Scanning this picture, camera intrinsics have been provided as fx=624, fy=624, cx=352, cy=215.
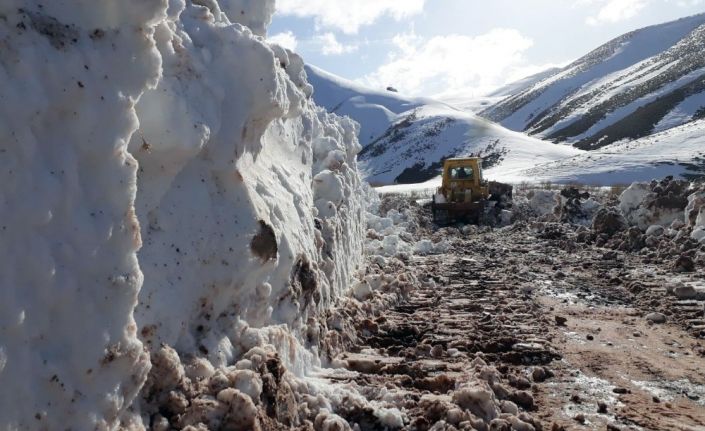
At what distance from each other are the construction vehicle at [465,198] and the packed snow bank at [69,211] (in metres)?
18.6

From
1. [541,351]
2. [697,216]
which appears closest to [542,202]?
[697,216]

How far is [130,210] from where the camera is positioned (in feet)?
10.2

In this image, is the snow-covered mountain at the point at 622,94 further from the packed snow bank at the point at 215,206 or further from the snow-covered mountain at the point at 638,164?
the packed snow bank at the point at 215,206

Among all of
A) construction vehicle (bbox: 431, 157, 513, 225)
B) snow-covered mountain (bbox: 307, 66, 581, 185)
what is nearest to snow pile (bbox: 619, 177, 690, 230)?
construction vehicle (bbox: 431, 157, 513, 225)

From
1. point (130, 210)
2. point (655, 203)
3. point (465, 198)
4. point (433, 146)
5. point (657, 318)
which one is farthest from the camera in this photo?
point (433, 146)

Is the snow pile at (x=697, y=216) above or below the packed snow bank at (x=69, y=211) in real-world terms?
below

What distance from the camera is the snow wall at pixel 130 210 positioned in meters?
2.65

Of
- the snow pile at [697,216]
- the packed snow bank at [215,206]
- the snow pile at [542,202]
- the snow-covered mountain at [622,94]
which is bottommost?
the snow pile at [542,202]

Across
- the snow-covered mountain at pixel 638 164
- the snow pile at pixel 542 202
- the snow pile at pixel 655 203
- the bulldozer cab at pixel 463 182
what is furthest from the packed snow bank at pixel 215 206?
the snow-covered mountain at pixel 638 164

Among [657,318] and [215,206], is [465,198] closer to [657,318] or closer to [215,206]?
[657,318]

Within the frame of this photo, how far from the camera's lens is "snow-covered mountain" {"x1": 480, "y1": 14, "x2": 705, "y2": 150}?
7006 cm

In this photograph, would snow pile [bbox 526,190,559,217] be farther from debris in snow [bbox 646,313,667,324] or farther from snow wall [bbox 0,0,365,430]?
snow wall [bbox 0,0,365,430]

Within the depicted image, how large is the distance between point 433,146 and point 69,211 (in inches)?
2645

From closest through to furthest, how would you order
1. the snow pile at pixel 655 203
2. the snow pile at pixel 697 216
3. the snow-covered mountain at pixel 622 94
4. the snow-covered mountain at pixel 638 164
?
the snow pile at pixel 697 216
the snow pile at pixel 655 203
the snow-covered mountain at pixel 638 164
the snow-covered mountain at pixel 622 94
